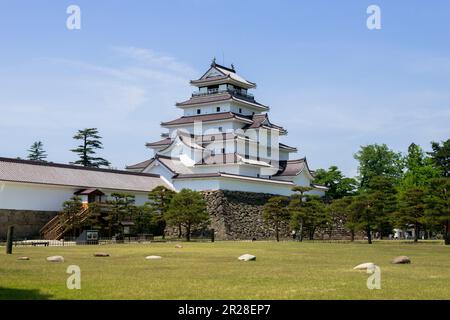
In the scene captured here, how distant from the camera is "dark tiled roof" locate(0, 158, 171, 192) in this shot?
42938 mm

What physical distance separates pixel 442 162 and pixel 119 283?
169 feet

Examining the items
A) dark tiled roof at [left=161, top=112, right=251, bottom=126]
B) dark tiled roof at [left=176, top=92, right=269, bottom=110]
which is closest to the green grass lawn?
dark tiled roof at [left=161, top=112, right=251, bottom=126]

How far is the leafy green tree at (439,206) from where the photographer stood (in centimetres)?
3984

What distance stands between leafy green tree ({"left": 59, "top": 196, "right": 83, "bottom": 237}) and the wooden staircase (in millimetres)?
153

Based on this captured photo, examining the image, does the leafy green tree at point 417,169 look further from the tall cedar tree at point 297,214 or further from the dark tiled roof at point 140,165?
the dark tiled roof at point 140,165

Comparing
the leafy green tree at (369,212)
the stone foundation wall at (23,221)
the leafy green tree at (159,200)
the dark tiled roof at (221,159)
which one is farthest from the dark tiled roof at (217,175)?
the stone foundation wall at (23,221)

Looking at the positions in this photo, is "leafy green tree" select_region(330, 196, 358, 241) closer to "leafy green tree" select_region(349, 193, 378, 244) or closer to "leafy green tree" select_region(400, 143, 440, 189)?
"leafy green tree" select_region(349, 193, 378, 244)

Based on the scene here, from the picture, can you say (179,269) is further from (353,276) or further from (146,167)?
(146,167)

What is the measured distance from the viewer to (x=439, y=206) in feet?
132

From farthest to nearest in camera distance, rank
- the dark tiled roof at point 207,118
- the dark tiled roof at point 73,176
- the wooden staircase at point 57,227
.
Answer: the dark tiled roof at point 207,118, the dark tiled roof at point 73,176, the wooden staircase at point 57,227

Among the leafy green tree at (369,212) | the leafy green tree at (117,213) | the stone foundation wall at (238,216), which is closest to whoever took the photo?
the leafy green tree at (369,212)

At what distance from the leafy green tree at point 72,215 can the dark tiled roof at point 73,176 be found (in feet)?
8.19

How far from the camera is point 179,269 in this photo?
16.4 m

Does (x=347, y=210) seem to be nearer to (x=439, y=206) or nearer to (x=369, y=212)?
(x=369, y=212)
